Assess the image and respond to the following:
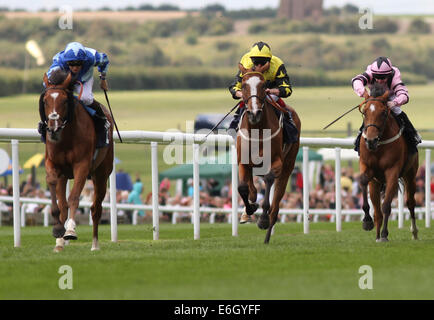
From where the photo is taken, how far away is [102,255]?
865cm

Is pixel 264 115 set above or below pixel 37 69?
below

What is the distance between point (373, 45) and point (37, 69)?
112 ft

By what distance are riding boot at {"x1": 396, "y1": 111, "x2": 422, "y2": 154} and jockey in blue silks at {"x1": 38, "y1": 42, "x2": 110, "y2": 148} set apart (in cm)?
298

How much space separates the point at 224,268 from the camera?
7.50 metres

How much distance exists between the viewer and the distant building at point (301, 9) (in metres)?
99.9

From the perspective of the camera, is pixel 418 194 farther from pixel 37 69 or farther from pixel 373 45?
pixel 373 45

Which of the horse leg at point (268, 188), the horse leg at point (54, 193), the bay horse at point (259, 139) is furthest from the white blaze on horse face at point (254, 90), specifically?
the horse leg at point (54, 193)

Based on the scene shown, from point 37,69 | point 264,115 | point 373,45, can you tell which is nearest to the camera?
point 264,115

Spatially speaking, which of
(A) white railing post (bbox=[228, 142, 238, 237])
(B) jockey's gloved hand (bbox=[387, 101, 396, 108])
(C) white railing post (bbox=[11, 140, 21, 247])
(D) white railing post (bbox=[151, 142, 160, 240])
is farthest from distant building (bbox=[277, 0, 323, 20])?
(C) white railing post (bbox=[11, 140, 21, 247])

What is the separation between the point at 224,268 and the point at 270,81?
3.32m

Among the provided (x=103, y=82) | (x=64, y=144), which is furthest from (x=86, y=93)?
(x=103, y=82)
